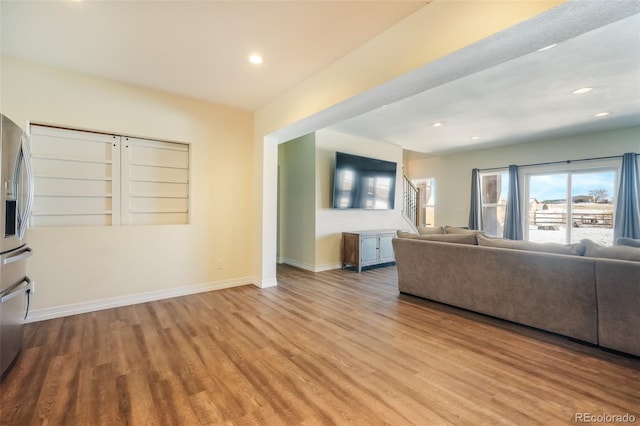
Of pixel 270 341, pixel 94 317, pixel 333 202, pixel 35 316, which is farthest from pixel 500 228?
pixel 35 316

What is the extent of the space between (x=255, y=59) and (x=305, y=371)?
2.91 meters

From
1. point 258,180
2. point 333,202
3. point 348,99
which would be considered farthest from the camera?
point 333,202

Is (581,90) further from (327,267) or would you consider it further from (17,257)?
(17,257)

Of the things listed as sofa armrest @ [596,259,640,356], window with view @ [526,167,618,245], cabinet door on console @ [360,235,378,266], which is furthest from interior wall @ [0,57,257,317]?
window with view @ [526,167,618,245]

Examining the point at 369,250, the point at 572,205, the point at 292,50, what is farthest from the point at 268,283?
the point at 572,205

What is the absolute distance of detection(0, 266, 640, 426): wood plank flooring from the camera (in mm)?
1631

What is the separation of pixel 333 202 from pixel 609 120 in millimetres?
4990

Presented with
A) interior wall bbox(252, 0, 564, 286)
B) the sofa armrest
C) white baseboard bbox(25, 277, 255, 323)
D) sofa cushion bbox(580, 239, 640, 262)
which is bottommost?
white baseboard bbox(25, 277, 255, 323)

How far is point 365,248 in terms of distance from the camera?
5.40m

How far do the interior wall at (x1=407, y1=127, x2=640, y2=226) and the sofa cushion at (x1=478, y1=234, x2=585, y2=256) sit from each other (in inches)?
179

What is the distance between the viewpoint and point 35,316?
9.68 feet

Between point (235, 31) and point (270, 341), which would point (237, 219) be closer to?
point (270, 341)

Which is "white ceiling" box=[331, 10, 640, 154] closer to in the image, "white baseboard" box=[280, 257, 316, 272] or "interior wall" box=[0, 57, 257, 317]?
"interior wall" box=[0, 57, 257, 317]

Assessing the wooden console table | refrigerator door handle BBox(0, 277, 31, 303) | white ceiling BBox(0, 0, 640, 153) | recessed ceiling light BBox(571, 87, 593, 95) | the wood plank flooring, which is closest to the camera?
the wood plank flooring
